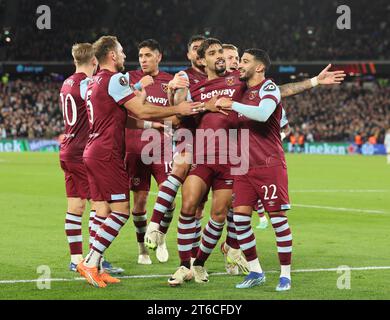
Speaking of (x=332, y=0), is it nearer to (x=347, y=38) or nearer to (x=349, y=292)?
(x=347, y=38)

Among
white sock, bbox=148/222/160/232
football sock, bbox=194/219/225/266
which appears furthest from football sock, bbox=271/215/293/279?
white sock, bbox=148/222/160/232

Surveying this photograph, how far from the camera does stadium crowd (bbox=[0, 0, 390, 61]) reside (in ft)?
178

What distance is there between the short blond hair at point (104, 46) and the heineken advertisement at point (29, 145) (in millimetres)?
43081

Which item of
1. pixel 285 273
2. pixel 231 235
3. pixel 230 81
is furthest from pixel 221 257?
pixel 230 81

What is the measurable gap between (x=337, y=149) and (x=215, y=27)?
15013 mm

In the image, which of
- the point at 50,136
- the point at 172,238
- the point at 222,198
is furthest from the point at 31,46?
the point at 222,198

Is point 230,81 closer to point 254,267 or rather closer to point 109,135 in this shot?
point 109,135

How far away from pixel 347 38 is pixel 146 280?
1880 inches

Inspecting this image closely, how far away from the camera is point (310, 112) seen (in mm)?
54938

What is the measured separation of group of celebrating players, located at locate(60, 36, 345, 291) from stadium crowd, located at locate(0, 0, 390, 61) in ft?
148

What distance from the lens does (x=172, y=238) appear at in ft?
40.3

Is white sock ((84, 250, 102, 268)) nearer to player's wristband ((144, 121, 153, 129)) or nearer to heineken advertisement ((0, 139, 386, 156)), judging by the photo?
player's wristband ((144, 121, 153, 129))

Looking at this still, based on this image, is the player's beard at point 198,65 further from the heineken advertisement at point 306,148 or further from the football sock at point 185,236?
the heineken advertisement at point 306,148

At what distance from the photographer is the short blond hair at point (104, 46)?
8.52 metres
